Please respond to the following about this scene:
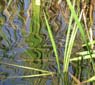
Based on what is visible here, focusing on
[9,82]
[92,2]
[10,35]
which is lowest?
[9,82]

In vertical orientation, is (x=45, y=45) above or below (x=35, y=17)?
below

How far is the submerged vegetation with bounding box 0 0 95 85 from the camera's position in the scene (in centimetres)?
184

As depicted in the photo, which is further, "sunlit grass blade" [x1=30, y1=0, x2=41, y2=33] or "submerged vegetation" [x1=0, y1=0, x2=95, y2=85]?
"sunlit grass blade" [x1=30, y1=0, x2=41, y2=33]

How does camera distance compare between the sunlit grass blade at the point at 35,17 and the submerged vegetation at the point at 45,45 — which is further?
the sunlit grass blade at the point at 35,17

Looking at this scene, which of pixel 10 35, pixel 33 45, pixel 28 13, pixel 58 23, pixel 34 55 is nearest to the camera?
pixel 34 55

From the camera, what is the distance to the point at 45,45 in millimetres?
2463

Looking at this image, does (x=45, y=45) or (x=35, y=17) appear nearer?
(x=45, y=45)

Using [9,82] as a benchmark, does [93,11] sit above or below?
above

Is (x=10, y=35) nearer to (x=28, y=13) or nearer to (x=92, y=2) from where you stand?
(x=28, y=13)

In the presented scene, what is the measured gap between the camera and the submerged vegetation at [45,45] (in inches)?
72.6

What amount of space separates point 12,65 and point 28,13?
1.36 m

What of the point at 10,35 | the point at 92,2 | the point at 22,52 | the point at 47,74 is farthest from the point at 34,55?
the point at 92,2

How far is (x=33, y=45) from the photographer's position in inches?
95.8

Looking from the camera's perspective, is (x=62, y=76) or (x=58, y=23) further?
(x=58, y=23)
